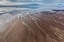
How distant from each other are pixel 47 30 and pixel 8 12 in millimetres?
736

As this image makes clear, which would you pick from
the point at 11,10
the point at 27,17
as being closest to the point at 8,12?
the point at 11,10

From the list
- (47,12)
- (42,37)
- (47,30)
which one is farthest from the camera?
(47,12)

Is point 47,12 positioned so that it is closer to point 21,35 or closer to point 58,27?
point 58,27

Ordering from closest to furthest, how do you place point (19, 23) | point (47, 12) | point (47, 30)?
point (47, 30), point (19, 23), point (47, 12)

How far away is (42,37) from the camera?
0.95 meters

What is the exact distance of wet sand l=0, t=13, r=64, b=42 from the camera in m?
0.93

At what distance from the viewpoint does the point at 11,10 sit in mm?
1639

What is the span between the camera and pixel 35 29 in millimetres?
1092

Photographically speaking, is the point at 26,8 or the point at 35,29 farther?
the point at 26,8

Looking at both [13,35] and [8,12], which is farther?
[8,12]

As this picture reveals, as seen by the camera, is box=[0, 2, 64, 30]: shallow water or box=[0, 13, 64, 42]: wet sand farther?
box=[0, 2, 64, 30]: shallow water

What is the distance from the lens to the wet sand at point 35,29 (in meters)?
0.93

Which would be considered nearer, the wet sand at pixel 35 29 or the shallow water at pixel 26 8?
the wet sand at pixel 35 29

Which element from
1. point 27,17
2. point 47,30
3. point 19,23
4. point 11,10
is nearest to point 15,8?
point 11,10
